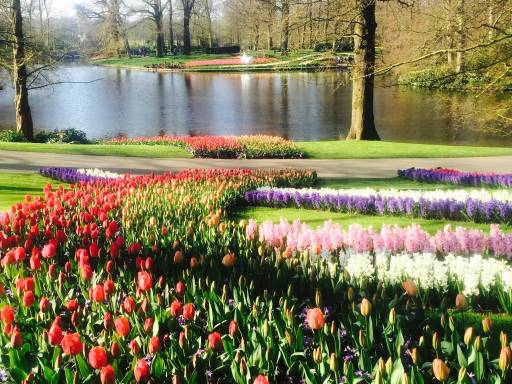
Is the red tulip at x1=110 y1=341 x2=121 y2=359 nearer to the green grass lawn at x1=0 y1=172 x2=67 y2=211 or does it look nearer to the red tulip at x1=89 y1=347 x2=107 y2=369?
the red tulip at x1=89 y1=347 x2=107 y2=369

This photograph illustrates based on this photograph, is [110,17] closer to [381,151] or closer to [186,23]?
[186,23]

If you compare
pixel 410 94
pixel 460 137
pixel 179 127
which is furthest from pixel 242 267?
pixel 410 94

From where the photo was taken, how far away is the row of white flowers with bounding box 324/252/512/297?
14.1ft

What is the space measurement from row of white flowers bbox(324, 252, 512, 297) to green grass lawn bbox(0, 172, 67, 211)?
6.43m

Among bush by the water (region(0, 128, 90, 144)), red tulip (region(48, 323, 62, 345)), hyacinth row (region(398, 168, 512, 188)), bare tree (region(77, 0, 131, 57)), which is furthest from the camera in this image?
bare tree (region(77, 0, 131, 57))

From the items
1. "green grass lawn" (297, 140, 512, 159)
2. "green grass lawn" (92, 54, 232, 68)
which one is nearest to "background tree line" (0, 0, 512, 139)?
"green grass lawn" (297, 140, 512, 159)

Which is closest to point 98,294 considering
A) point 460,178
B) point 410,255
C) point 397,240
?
point 410,255

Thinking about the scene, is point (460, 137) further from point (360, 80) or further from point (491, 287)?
point (491, 287)

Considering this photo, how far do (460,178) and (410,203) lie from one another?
3472mm

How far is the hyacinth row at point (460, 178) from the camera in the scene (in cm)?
1034

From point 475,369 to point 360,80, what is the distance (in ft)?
61.6

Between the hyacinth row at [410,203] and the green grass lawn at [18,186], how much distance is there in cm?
411

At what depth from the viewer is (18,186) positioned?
1112cm

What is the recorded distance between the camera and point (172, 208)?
23.5 ft
